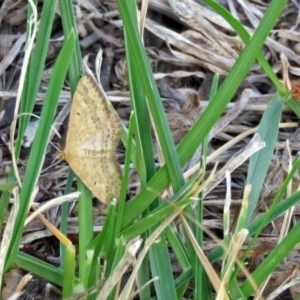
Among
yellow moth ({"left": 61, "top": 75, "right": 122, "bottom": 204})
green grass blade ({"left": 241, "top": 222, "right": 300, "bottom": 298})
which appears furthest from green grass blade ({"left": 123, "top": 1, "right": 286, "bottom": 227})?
green grass blade ({"left": 241, "top": 222, "right": 300, "bottom": 298})

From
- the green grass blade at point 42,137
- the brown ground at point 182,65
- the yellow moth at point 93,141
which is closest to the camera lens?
the green grass blade at point 42,137

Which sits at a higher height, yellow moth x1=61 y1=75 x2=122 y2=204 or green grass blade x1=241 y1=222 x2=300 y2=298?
yellow moth x1=61 y1=75 x2=122 y2=204

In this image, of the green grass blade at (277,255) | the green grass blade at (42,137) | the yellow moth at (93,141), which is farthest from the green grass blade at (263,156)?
the green grass blade at (42,137)

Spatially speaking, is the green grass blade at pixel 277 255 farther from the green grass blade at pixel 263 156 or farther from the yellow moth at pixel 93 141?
the yellow moth at pixel 93 141

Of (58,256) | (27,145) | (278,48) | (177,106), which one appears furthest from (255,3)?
(58,256)

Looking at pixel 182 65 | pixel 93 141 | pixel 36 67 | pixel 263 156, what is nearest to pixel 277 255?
pixel 263 156

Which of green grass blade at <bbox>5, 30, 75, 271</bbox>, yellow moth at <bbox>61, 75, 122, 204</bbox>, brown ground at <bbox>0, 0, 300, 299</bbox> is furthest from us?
brown ground at <bbox>0, 0, 300, 299</bbox>

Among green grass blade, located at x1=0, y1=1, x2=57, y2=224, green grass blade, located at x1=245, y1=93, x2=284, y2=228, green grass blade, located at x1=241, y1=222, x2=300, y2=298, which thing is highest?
green grass blade, located at x1=0, y1=1, x2=57, y2=224

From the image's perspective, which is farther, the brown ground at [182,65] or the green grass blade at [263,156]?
the brown ground at [182,65]

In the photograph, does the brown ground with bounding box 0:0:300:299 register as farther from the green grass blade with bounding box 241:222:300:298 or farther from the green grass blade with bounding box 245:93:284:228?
the green grass blade with bounding box 241:222:300:298

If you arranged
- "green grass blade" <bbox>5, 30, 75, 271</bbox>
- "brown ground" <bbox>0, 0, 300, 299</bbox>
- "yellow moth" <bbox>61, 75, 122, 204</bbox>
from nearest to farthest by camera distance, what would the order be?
"green grass blade" <bbox>5, 30, 75, 271</bbox>
"yellow moth" <bbox>61, 75, 122, 204</bbox>
"brown ground" <bbox>0, 0, 300, 299</bbox>

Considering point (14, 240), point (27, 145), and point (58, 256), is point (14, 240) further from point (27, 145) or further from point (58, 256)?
point (27, 145)
